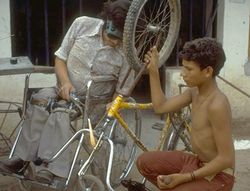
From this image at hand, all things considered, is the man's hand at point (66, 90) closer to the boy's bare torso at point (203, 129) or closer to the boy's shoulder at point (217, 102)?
the boy's bare torso at point (203, 129)

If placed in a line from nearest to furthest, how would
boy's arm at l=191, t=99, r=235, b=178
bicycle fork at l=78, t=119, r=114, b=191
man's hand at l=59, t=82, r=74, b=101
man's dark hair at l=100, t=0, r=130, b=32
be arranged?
1. boy's arm at l=191, t=99, r=235, b=178
2. bicycle fork at l=78, t=119, r=114, b=191
3. man's dark hair at l=100, t=0, r=130, b=32
4. man's hand at l=59, t=82, r=74, b=101

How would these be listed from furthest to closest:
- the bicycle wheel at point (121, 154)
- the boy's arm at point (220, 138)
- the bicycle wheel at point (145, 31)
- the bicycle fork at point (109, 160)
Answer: the bicycle wheel at point (121, 154), the bicycle wheel at point (145, 31), the bicycle fork at point (109, 160), the boy's arm at point (220, 138)

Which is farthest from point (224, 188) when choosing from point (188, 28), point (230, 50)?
point (188, 28)

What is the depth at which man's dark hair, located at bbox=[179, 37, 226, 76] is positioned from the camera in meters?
3.31

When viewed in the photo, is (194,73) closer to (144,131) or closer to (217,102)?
(217,102)

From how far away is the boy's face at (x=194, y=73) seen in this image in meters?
3.35

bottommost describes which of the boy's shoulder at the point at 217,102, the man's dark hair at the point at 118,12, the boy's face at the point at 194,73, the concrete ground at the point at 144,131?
the concrete ground at the point at 144,131

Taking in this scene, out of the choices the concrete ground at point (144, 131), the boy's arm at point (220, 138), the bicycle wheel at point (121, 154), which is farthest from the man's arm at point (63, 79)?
the boy's arm at point (220, 138)

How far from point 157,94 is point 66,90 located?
808mm

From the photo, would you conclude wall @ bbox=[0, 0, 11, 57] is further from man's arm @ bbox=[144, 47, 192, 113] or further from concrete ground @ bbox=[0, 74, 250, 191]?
man's arm @ bbox=[144, 47, 192, 113]

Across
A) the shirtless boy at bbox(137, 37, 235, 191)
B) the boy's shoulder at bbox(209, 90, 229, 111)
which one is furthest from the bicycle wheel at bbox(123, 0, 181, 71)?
the boy's shoulder at bbox(209, 90, 229, 111)

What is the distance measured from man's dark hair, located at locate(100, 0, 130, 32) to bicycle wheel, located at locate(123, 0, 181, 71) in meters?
0.12

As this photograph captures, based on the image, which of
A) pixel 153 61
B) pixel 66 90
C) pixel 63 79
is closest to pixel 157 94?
pixel 153 61

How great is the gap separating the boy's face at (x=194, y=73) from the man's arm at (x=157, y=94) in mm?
265
